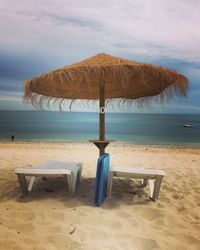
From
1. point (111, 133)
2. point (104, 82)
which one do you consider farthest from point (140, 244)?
point (111, 133)

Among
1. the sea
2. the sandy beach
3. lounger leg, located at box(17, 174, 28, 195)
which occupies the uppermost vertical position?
lounger leg, located at box(17, 174, 28, 195)

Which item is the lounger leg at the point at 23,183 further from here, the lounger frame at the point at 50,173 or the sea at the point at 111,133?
the sea at the point at 111,133

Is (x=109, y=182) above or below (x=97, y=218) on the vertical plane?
above

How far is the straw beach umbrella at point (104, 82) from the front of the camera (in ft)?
13.5

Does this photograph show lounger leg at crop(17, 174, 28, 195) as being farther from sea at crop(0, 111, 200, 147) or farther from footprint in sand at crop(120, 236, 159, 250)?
sea at crop(0, 111, 200, 147)

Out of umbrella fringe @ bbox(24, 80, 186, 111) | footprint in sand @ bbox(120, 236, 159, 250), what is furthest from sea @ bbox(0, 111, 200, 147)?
footprint in sand @ bbox(120, 236, 159, 250)

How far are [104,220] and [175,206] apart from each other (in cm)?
126

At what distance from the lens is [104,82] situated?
4.91 m

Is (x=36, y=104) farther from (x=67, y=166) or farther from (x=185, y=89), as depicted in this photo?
(x=185, y=89)

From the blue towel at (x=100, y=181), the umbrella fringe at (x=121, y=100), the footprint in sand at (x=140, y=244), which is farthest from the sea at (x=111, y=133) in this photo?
the footprint in sand at (x=140, y=244)

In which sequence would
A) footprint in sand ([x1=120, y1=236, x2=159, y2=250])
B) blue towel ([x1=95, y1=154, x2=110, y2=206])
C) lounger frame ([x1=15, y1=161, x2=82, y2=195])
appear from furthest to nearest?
lounger frame ([x1=15, y1=161, x2=82, y2=195]) < blue towel ([x1=95, y1=154, x2=110, y2=206]) < footprint in sand ([x1=120, y1=236, x2=159, y2=250])

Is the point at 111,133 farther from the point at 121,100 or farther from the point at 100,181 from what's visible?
the point at 100,181

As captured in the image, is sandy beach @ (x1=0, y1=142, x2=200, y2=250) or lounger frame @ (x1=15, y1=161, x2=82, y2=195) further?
lounger frame @ (x1=15, y1=161, x2=82, y2=195)

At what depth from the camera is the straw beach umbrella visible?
13.5ft
